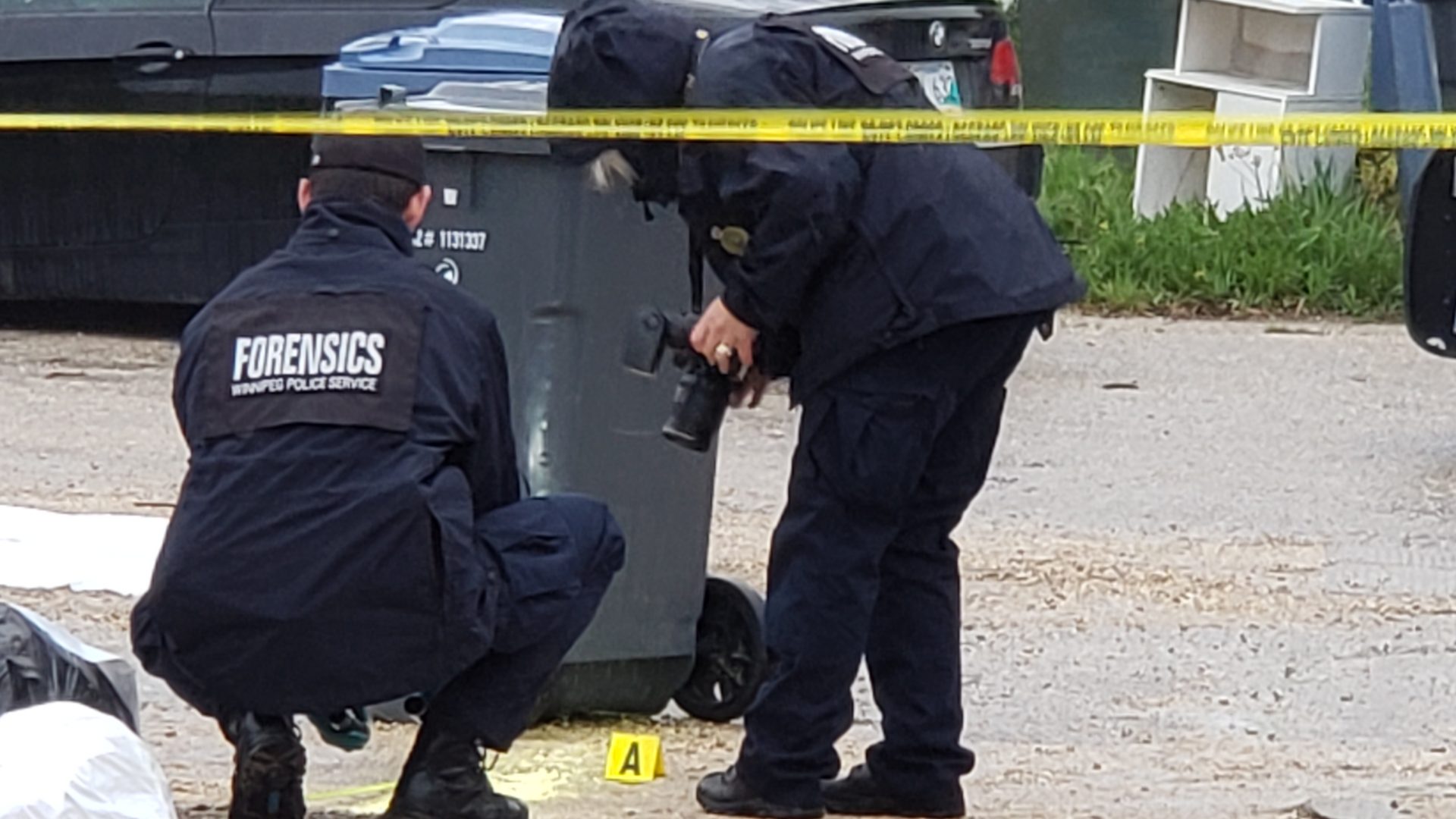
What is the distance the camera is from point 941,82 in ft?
27.7

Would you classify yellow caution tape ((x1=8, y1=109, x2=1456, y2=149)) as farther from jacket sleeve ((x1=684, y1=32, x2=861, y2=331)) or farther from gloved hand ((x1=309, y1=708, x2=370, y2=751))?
gloved hand ((x1=309, y1=708, x2=370, y2=751))

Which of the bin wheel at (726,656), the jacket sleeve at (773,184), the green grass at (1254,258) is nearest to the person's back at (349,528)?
the jacket sleeve at (773,184)

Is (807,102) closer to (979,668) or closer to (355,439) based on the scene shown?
(355,439)

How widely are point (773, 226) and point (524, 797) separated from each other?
1.23m

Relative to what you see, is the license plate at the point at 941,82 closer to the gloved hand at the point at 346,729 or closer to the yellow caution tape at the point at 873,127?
the yellow caution tape at the point at 873,127

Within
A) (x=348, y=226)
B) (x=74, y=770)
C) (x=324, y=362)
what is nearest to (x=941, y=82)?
(x=348, y=226)

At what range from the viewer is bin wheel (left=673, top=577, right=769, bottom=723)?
17.8 feet

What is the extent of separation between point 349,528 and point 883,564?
1.07m

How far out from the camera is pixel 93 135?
9.70 m

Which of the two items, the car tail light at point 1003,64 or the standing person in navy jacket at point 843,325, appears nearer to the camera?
the standing person in navy jacket at point 843,325

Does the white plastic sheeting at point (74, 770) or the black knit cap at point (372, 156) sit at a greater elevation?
the black knit cap at point (372, 156)

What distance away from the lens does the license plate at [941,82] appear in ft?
27.5

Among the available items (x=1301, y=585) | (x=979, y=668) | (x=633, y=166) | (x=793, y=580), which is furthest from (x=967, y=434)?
(x=1301, y=585)

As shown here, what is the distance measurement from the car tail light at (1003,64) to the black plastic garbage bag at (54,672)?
15.2 feet
